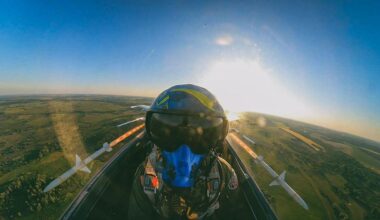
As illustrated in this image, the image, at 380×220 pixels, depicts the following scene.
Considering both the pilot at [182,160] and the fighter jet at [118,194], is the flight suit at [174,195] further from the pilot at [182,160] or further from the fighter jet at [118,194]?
the fighter jet at [118,194]

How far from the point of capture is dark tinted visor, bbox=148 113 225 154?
201 cm

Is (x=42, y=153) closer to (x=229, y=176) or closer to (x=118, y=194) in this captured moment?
(x=118, y=194)

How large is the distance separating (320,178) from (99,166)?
10740 centimetres

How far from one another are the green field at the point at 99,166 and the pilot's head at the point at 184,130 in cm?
7846

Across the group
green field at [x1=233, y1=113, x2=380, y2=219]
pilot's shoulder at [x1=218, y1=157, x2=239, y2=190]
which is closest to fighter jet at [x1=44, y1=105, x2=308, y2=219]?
pilot's shoulder at [x1=218, y1=157, x2=239, y2=190]

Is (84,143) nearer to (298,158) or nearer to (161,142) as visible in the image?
(161,142)

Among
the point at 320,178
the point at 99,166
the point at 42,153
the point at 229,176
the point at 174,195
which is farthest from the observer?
the point at 320,178

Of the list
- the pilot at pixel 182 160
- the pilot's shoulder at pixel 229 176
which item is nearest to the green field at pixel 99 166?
the pilot's shoulder at pixel 229 176

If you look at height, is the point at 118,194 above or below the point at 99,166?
above

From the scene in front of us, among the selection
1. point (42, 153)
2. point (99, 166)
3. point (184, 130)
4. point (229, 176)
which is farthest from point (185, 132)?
point (42, 153)

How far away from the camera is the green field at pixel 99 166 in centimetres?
7025

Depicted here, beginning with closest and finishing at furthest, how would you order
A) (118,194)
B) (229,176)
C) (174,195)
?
(174,195) → (229,176) → (118,194)

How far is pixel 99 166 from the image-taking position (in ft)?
279

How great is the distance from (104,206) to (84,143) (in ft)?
369
